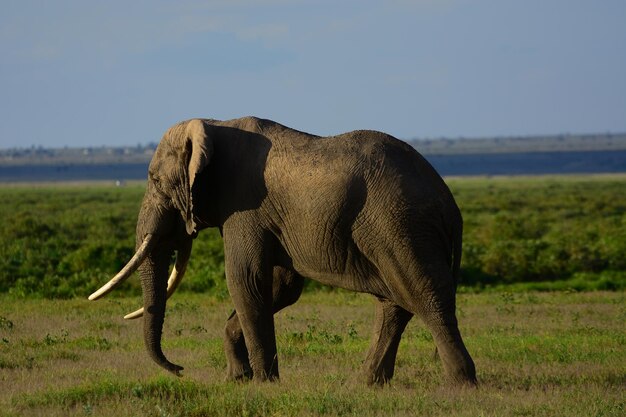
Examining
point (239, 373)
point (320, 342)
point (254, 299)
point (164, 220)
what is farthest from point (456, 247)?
point (320, 342)

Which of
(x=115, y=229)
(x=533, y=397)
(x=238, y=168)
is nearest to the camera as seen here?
(x=533, y=397)

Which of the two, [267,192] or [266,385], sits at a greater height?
[267,192]

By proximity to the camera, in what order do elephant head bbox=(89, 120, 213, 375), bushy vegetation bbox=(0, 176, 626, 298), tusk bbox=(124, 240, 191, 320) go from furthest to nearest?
bushy vegetation bbox=(0, 176, 626, 298)
tusk bbox=(124, 240, 191, 320)
elephant head bbox=(89, 120, 213, 375)

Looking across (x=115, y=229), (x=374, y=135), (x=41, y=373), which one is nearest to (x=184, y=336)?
(x=41, y=373)

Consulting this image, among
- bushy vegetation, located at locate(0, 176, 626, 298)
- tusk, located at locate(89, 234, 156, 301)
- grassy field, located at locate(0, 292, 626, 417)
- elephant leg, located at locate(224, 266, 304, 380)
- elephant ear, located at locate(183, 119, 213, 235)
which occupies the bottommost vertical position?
bushy vegetation, located at locate(0, 176, 626, 298)

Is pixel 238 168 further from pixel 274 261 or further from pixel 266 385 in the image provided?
pixel 266 385

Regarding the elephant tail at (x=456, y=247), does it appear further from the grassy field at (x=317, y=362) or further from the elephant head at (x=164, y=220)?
the elephant head at (x=164, y=220)

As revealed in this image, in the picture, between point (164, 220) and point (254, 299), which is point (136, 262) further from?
point (254, 299)

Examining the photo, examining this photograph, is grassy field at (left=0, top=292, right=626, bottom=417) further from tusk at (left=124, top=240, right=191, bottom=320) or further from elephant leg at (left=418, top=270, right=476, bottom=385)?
tusk at (left=124, top=240, right=191, bottom=320)

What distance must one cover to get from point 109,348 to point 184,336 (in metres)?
1.43

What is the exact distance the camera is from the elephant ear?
413 inches

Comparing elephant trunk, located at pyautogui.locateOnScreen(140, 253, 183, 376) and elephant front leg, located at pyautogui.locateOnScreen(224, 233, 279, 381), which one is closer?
elephant front leg, located at pyautogui.locateOnScreen(224, 233, 279, 381)

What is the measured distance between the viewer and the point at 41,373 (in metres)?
11.9

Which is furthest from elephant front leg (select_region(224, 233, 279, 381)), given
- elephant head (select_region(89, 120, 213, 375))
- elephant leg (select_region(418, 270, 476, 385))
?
elephant leg (select_region(418, 270, 476, 385))
